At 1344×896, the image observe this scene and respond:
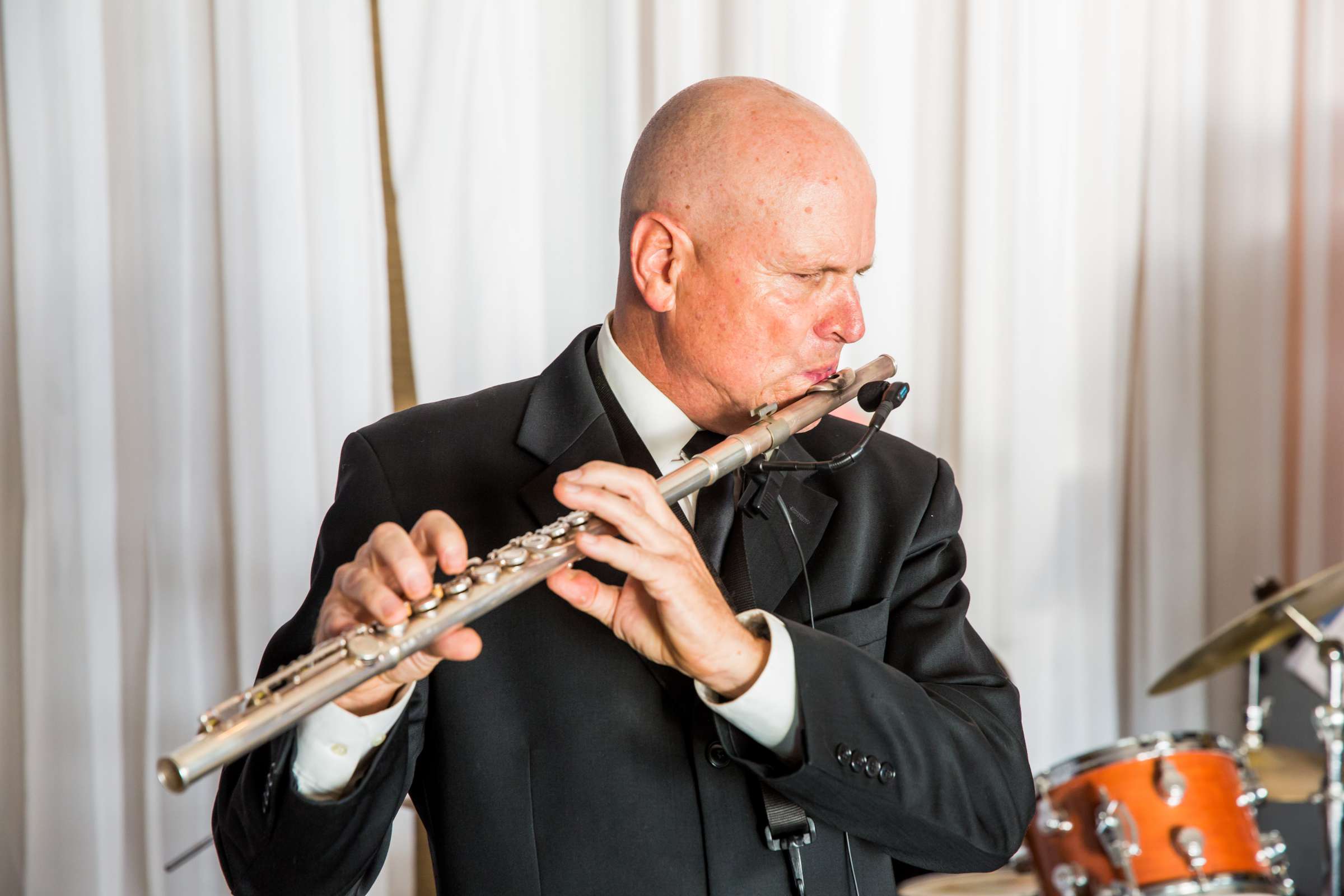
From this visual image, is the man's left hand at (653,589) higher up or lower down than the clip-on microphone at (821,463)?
lower down

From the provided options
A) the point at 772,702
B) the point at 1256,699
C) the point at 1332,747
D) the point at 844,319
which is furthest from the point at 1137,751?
the point at 772,702

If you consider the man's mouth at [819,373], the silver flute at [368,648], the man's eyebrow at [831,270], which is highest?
the man's eyebrow at [831,270]

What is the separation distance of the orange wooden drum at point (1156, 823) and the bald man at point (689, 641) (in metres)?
1.07

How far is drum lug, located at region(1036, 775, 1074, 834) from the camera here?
2.50 metres

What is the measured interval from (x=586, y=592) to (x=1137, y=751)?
166 cm

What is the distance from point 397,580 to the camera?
112 cm

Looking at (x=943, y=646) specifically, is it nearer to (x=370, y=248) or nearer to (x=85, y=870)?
(x=370, y=248)

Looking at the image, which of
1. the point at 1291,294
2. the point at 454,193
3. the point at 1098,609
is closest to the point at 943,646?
the point at 454,193

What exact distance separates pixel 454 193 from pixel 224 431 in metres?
0.74

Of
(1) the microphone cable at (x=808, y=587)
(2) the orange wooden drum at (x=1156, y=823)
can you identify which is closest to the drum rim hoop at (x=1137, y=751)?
(2) the orange wooden drum at (x=1156, y=823)

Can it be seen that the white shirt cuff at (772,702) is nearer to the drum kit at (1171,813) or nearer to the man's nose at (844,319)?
the man's nose at (844,319)

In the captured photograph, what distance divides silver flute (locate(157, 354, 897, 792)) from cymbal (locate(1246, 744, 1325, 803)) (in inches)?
87.2

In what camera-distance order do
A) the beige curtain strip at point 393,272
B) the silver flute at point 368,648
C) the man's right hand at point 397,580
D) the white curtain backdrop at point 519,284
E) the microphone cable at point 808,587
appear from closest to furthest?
the silver flute at point 368,648 → the man's right hand at point 397,580 → the microphone cable at point 808,587 → the white curtain backdrop at point 519,284 → the beige curtain strip at point 393,272

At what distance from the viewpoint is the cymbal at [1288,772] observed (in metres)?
2.86
